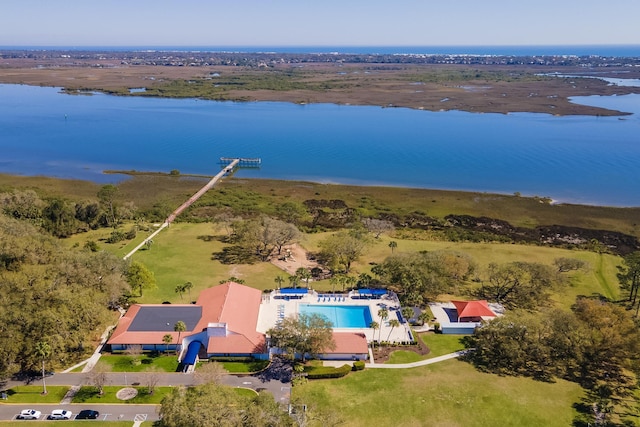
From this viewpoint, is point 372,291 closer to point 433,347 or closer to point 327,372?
point 433,347

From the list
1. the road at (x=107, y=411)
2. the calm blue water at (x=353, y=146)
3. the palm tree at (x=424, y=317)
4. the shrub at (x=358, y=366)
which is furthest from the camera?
the calm blue water at (x=353, y=146)

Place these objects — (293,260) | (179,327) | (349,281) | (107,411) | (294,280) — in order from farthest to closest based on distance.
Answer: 1. (293,260)
2. (349,281)
3. (294,280)
4. (179,327)
5. (107,411)

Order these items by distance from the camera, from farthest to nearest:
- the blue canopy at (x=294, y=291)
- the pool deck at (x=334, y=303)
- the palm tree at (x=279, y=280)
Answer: the palm tree at (x=279, y=280) → the blue canopy at (x=294, y=291) → the pool deck at (x=334, y=303)

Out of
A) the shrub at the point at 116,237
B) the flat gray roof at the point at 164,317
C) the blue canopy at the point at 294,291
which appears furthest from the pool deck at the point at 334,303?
the shrub at the point at 116,237

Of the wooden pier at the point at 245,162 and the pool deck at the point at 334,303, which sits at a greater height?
the wooden pier at the point at 245,162

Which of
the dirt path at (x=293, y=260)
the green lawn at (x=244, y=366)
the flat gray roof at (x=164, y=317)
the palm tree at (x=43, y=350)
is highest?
the palm tree at (x=43, y=350)

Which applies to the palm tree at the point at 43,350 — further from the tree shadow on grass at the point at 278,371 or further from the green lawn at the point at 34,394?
the tree shadow on grass at the point at 278,371

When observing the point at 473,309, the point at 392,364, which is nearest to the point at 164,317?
the point at 392,364
